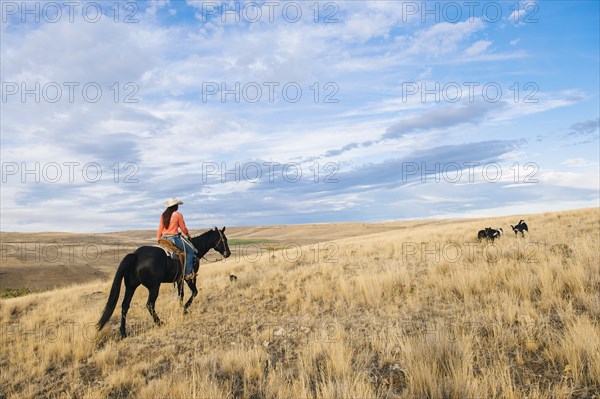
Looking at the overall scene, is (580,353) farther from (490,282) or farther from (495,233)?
(495,233)

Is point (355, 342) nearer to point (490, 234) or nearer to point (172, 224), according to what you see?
point (172, 224)

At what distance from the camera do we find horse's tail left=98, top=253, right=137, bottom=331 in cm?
808

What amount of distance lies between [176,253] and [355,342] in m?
5.82

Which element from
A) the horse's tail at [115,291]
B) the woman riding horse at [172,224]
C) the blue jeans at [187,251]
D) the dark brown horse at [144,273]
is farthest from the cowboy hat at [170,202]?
the horse's tail at [115,291]

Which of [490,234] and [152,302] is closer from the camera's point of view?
[152,302]

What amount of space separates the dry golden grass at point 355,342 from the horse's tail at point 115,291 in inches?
13.9

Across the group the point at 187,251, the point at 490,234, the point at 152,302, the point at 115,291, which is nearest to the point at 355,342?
the point at 152,302

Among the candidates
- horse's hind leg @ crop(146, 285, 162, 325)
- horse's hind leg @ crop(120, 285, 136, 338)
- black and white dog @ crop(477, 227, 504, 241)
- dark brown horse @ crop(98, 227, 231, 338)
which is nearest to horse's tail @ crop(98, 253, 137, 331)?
dark brown horse @ crop(98, 227, 231, 338)

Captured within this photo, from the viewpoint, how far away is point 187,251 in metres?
10.3

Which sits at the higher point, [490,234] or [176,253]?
[176,253]

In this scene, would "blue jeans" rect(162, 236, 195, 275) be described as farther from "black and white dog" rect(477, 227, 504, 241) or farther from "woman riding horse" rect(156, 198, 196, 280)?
"black and white dog" rect(477, 227, 504, 241)

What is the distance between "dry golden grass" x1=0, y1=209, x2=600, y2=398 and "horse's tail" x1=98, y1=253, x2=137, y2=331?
1.16 ft

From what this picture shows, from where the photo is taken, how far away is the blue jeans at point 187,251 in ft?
32.3

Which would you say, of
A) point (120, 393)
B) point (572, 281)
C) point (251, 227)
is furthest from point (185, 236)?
point (251, 227)
